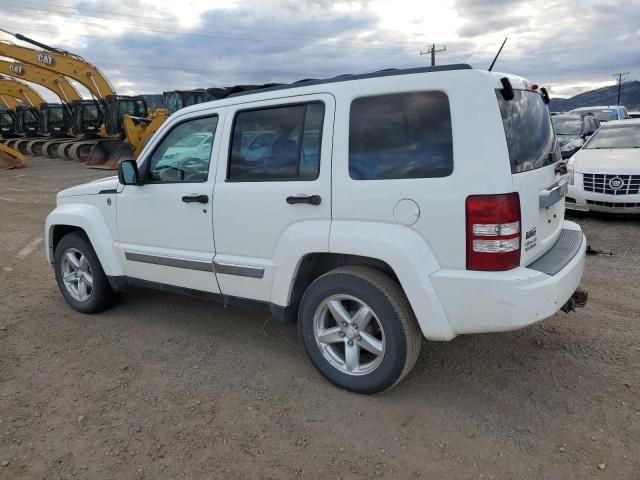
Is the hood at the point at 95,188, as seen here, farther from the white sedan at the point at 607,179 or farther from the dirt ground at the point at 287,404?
the white sedan at the point at 607,179

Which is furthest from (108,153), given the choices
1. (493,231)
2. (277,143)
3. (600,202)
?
(493,231)

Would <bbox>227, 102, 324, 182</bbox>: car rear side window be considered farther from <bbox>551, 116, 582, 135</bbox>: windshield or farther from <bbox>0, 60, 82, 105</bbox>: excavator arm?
<bbox>0, 60, 82, 105</bbox>: excavator arm

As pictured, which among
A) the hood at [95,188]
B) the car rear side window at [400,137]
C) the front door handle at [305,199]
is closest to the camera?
the car rear side window at [400,137]

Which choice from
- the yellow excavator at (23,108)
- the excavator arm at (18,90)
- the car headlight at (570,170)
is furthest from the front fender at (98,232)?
the excavator arm at (18,90)

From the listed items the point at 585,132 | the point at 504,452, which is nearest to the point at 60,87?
the point at 585,132

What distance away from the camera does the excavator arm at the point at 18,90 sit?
2923 cm

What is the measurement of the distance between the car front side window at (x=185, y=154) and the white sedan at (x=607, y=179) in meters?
6.30

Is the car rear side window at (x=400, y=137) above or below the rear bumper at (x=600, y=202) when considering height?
above

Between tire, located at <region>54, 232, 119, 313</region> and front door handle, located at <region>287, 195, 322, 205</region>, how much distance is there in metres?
2.35

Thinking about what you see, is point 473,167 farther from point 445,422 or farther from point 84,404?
point 84,404

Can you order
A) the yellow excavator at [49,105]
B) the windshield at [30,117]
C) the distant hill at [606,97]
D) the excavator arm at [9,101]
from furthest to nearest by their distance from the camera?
the distant hill at [606,97] → the excavator arm at [9,101] → the windshield at [30,117] → the yellow excavator at [49,105]

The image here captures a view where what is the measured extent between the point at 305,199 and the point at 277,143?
0.51 meters

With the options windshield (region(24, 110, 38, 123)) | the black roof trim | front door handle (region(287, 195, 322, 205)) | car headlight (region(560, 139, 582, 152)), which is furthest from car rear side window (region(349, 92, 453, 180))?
windshield (region(24, 110, 38, 123))

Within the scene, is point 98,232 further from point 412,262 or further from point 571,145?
point 571,145
